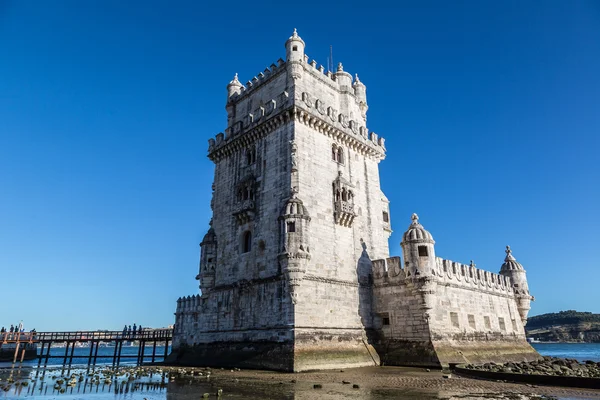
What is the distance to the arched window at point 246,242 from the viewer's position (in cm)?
2936

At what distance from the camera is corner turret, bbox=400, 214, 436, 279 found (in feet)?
89.2

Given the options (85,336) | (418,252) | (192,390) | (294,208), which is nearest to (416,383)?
(192,390)

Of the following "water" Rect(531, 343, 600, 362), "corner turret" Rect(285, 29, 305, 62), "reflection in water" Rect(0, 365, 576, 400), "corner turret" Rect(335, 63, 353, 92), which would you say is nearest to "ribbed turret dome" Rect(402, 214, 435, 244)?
"reflection in water" Rect(0, 365, 576, 400)

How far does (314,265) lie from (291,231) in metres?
2.86

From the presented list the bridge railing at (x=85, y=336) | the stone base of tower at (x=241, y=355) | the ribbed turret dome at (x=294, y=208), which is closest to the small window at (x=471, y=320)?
the stone base of tower at (x=241, y=355)

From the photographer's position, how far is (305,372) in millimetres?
22578

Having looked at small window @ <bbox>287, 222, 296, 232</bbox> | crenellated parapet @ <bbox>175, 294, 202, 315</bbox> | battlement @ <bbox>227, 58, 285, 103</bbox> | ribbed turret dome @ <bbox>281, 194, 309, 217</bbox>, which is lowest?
crenellated parapet @ <bbox>175, 294, 202, 315</bbox>

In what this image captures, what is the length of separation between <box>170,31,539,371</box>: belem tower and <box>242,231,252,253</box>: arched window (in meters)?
0.08

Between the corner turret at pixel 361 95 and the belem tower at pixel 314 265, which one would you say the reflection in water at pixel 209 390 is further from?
Answer: the corner turret at pixel 361 95

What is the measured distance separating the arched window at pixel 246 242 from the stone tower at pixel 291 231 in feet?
0.25

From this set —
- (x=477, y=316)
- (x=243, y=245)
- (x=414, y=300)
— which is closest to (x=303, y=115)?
(x=243, y=245)

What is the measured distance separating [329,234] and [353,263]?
3145 millimetres

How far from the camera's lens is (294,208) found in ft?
84.7

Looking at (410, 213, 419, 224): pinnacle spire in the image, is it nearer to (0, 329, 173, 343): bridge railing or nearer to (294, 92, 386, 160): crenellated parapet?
(294, 92, 386, 160): crenellated parapet
